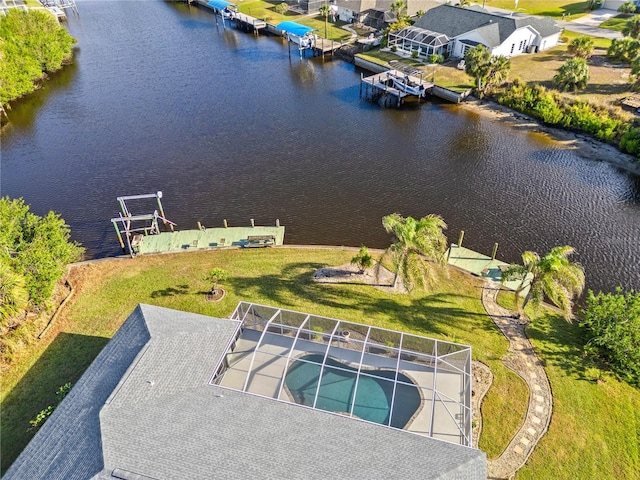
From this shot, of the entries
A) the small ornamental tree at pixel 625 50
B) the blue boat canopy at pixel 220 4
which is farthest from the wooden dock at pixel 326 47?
the small ornamental tree at pixel 625 50

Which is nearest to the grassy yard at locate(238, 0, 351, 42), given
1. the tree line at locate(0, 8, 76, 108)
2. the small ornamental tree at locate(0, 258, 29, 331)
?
the tree line at locate(0, 8, 76, 108)

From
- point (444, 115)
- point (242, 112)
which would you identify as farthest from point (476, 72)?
point (242, 112)

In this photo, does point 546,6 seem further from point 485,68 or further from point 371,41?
point 485,68

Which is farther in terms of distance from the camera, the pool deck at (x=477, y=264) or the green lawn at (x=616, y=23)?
the green lawn at (x=616, y=23)

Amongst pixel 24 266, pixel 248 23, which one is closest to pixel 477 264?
pixel 24 266

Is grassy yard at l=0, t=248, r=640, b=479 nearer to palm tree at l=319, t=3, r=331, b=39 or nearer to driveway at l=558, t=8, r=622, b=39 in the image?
palm tree at l=319, t=3, r=331, b=39

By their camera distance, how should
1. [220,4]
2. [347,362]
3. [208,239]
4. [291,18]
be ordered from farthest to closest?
1. [220,4]
2. [291,18]
3. [208,239]
4. [347,362]

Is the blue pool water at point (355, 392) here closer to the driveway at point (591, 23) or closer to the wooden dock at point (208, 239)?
the wooden dock at point (208, 239)
